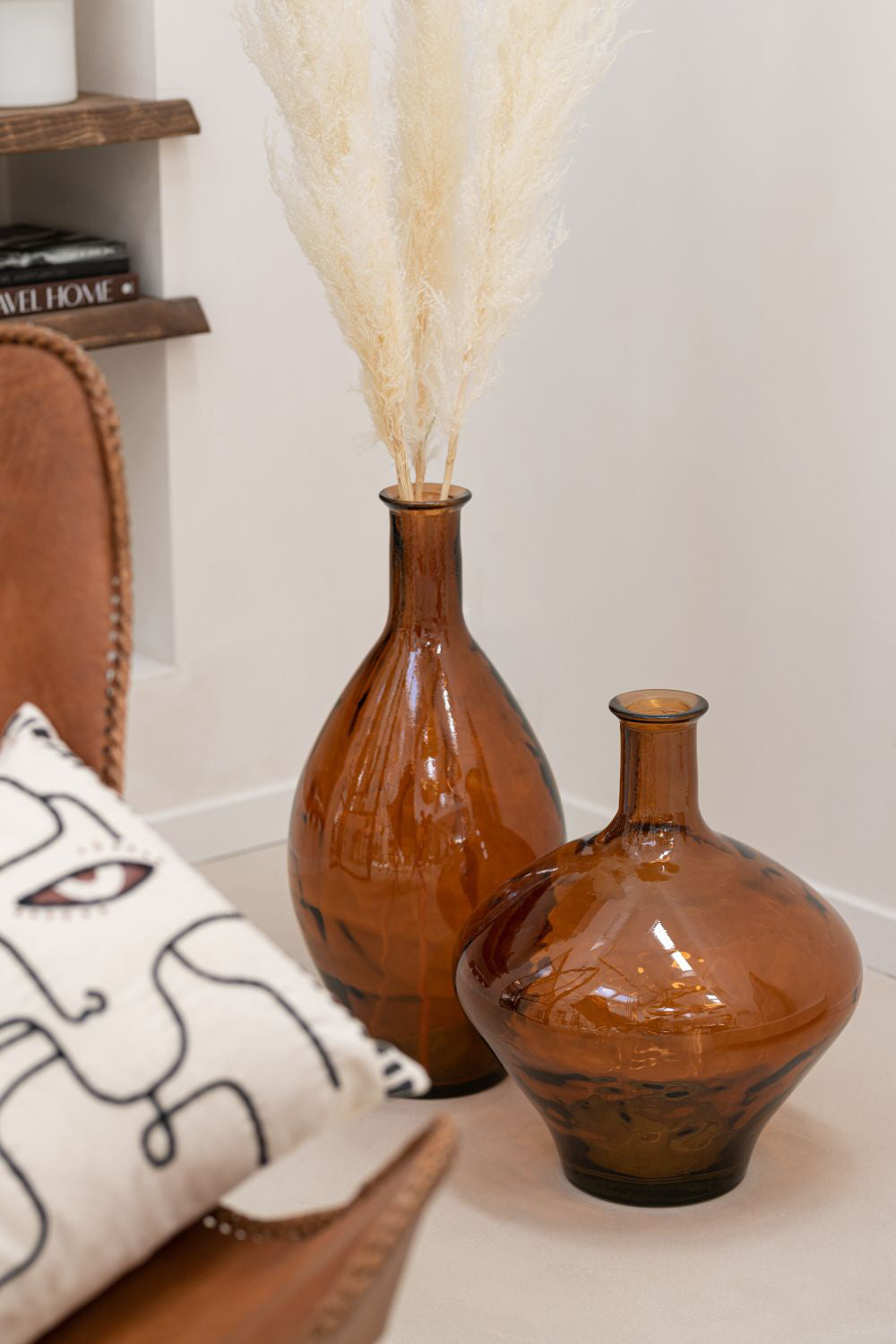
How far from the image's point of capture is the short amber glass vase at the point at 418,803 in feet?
5.28

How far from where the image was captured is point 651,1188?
149cm

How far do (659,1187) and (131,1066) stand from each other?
89cm

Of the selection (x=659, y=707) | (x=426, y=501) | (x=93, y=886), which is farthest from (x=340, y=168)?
(x=93, y=886)

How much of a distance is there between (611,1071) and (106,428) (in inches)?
29.1

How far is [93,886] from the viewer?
78 cm

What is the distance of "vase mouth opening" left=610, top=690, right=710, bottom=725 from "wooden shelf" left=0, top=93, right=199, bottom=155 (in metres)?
1.04

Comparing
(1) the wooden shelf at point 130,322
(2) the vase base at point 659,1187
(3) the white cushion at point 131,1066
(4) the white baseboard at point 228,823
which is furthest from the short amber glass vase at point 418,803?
(3) the white cushion at point 131,1066

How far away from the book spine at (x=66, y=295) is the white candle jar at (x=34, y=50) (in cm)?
22

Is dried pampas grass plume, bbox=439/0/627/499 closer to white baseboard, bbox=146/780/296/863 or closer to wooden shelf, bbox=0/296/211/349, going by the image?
wooden shelf, bbox=0/296/211/349

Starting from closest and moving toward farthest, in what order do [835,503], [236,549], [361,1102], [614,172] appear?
[361,1102] < [835,503] < [614,172] < [236,549]

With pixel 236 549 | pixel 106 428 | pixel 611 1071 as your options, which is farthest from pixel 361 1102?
pixel 236 549

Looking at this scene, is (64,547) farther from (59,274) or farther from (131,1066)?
(59,274)

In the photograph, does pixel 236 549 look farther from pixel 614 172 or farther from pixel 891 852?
pixel 891 852

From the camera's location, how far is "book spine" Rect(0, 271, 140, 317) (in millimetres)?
2037
